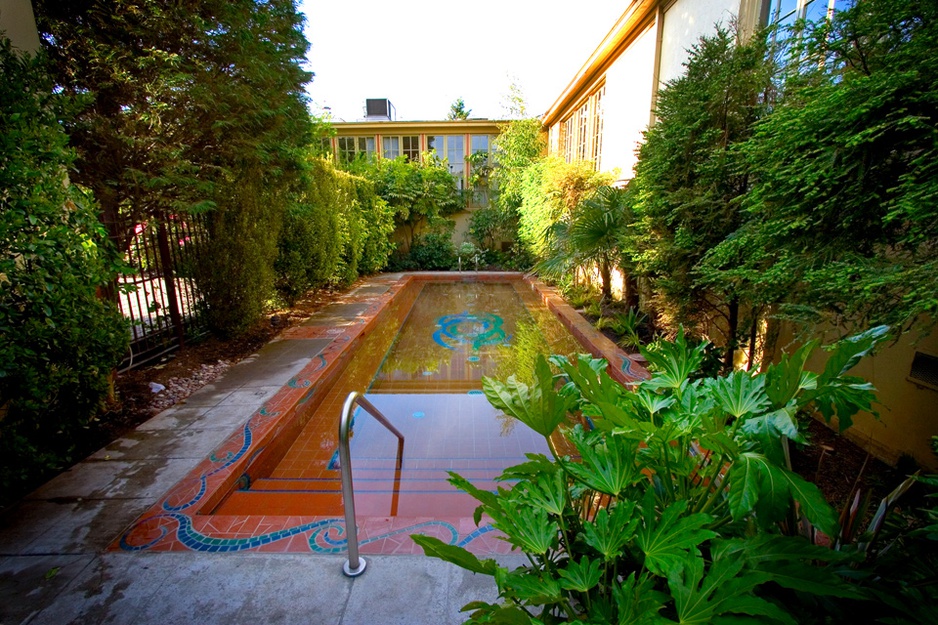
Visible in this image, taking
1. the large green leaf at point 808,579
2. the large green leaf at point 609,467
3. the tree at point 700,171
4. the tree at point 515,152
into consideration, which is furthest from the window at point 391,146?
the large green leaf at point 808,579

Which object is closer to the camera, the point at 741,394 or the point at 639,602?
the point at 639,602

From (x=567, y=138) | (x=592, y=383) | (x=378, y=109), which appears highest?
(x=378, y=109)

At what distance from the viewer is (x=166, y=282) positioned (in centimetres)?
529

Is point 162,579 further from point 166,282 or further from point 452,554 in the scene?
point 166,282

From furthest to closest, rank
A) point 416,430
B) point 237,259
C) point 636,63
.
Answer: point 636,63 < point 237,259 < point 416,430

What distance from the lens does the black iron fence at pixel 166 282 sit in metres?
4.78

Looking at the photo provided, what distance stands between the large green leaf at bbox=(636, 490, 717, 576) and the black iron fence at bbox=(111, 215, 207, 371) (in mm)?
5374

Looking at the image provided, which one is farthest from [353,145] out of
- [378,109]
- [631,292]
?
[631,292]

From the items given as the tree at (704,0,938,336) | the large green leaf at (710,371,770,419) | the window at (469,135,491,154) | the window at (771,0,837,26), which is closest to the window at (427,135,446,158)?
the window at (469,135,491,154)

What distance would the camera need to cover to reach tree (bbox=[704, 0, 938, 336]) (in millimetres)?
1649

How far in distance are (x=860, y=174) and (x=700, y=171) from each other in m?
1.76

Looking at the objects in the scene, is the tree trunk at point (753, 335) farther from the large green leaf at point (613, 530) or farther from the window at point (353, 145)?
the window at point (353, 145)

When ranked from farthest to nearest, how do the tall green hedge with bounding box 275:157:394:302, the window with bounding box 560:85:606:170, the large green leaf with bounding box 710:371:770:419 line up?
the window with bounding box 560:85:606:170 → the tall green hedge with bounding box 275:157:394:302 → the large green leaf with bounding box 710:371:770:419

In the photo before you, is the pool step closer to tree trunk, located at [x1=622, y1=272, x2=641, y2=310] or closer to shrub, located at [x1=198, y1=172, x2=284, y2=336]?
shrub, located at [x1=198, y1=172, x2=284, y2=336]
